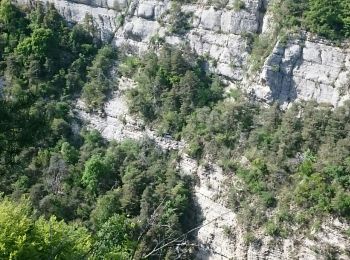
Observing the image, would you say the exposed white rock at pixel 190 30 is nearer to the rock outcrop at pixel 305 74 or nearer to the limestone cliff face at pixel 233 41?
the limestone cliff face at pixel 233 41

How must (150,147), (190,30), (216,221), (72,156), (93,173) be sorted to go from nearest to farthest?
(216,221)
(93,173)
(72,156)
(150,147)
(190,30)

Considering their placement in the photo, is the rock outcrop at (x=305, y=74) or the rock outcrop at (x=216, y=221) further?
the rock outcrop at (x=305, y=74)

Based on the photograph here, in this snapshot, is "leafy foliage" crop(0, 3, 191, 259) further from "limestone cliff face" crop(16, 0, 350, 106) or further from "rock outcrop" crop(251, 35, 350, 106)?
"rock outcrop" crop(251, 35, 350, 106)

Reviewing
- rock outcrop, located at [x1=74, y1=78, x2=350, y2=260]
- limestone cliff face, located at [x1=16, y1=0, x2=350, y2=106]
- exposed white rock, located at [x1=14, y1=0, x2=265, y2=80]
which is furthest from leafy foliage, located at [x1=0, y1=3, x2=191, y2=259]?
limestone cliff face, located at [x1=16, y1=0, x2=350, y2=106]

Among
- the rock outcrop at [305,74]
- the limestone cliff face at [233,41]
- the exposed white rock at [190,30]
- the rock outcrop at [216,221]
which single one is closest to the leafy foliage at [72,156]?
the rock outcrop at [216,221]

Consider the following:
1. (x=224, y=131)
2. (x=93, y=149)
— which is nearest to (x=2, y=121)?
(x=93, y=149)

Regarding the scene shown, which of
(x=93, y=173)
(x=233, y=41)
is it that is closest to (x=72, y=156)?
(x=93, y=173)

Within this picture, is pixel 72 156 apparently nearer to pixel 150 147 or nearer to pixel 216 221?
pixel 150 147

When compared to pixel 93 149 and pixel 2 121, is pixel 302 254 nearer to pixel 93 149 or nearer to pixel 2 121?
pixel 93 149
